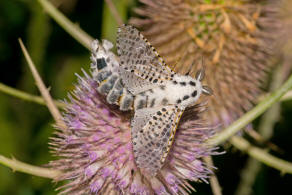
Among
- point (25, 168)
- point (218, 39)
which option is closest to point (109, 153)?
point (25, 168)

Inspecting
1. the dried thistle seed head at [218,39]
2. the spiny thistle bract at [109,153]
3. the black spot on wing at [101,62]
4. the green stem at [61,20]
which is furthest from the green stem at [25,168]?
the dried thistle seed head at [218,39]

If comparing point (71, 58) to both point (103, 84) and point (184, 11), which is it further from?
point (103, 84)

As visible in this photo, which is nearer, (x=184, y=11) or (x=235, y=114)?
(x=184, y=11)

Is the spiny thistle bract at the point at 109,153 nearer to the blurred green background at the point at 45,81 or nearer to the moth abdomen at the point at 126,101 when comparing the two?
the moth abdomen at the point at 126,101

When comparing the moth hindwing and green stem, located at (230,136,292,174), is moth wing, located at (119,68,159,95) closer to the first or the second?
the moth hindwing

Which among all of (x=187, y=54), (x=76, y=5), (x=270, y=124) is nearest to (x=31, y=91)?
(x=76, y=5)

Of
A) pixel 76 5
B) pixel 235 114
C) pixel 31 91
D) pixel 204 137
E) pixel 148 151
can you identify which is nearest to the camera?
pixel 148 151
